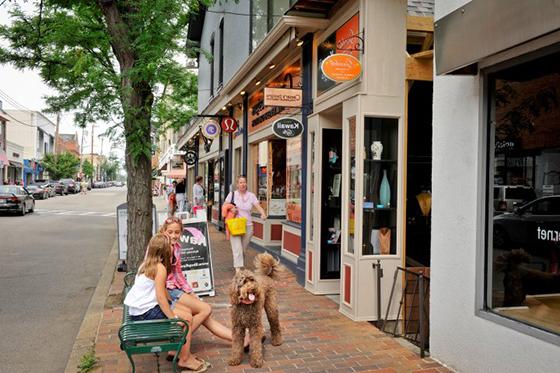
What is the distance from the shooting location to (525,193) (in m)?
3.91

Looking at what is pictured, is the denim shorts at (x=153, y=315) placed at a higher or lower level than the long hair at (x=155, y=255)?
lower

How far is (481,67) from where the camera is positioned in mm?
4188

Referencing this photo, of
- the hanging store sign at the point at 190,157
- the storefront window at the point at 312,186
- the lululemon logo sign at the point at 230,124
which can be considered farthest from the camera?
the hanging store sign at the point at 190,157

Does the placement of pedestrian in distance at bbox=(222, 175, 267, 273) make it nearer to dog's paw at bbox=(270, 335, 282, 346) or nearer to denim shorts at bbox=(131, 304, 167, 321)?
dog's paw at bbox=(270, 335, 282, 346)

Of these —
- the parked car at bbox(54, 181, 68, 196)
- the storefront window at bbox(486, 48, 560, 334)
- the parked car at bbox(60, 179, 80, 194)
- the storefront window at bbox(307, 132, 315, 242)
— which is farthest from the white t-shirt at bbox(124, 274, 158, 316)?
the parked car at bbox(60, 179, 80, 194)

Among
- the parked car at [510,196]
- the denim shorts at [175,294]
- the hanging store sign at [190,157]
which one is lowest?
A: the denim shorts at [175,294]

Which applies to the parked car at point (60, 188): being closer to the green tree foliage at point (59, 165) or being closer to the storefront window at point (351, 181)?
the green tree foliage at point (59, 165)

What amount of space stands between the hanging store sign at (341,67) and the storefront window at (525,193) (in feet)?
6.92

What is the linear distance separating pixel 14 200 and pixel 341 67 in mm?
21216

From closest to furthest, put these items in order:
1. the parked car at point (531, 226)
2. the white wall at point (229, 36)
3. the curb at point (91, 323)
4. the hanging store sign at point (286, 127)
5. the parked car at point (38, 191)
Answer: the parked car at point (531, 226)
the curb at point (91, 323)
the hanging store sign at point (286, 127)
the white wall at point (229, 36)
the parked car at point (38, 191)

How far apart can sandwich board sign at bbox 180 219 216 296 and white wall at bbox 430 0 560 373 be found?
3698 mm

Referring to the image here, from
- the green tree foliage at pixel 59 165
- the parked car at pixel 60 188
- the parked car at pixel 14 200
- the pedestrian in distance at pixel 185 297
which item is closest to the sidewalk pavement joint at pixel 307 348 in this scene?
the pedestrian in distance at pixel 185 297

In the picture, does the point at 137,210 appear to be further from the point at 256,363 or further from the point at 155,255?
the point at 256,363

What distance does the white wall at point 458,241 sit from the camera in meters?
4.07
